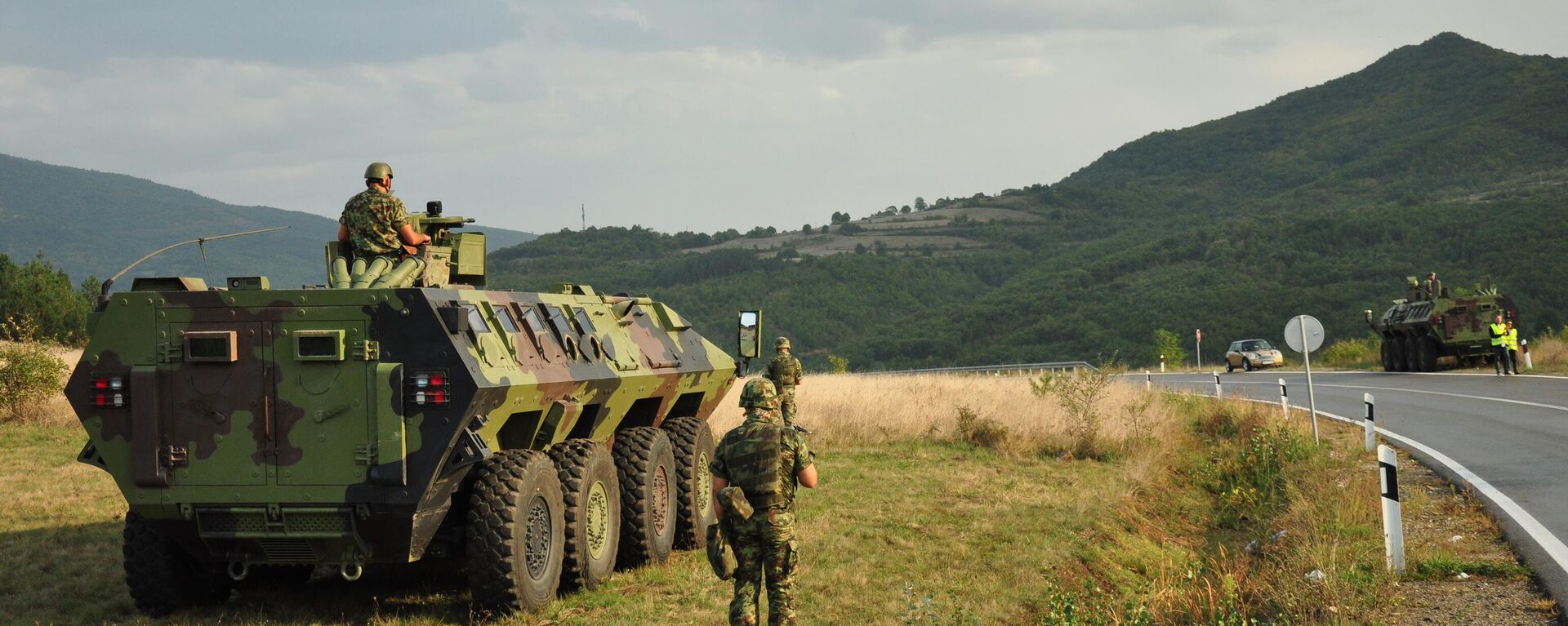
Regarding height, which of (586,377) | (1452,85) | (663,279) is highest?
(1452,85)

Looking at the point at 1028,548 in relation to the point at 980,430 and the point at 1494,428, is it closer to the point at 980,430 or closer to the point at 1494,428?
the point at 980,430

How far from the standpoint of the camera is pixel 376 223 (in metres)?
9.47

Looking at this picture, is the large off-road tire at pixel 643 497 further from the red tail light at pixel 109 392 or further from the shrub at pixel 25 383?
the shrub at pixel 25 383

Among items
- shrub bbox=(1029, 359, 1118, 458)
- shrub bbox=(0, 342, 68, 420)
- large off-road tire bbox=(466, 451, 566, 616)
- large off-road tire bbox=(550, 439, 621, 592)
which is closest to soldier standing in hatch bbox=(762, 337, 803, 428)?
shrub bbox=(1029, 359, 1118, 458)

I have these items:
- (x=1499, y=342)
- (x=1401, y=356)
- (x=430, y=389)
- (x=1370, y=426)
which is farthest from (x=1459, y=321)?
(x=430, y=389)

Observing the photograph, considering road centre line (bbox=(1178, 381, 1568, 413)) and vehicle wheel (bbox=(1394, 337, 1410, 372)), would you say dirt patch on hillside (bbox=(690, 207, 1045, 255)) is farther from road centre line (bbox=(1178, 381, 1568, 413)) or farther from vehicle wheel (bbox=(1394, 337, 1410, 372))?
road centre line (bbox=(1178, 381, 1568, 413))

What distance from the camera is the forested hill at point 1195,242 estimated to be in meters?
67.2

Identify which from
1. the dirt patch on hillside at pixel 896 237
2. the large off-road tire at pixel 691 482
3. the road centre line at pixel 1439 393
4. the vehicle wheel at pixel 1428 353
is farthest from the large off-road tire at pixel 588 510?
the dirt patch on hillside at pixel 896 237

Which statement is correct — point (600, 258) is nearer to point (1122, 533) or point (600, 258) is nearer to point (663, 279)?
point (663, 279)

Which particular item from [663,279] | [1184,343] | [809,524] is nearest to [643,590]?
[809,524]

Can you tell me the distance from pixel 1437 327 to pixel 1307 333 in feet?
57.4

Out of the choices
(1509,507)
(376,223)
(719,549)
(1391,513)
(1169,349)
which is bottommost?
(1509,507)

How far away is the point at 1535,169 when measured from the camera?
9394cm

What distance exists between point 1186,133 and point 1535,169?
60.8 meters
